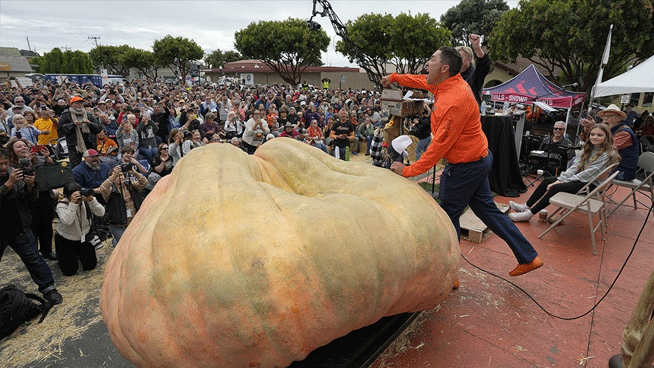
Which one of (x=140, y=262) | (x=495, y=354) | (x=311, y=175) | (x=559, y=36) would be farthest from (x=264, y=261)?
(x=559, y=36)

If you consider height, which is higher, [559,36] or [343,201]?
[559,36]

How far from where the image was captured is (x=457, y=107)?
9.43 ft

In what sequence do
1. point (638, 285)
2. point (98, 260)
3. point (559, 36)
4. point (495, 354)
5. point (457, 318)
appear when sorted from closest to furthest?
point (495, 354)
point (457, 318)
point (638, 285)
point (98, 260)
point (559, 36)

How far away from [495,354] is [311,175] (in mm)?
1911

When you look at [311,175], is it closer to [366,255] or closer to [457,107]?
[366,255]

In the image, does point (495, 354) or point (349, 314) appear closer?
point (349, 314)

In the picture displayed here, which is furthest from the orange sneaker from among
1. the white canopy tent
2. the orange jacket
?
the white canopy tent

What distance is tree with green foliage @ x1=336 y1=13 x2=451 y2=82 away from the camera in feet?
95.9

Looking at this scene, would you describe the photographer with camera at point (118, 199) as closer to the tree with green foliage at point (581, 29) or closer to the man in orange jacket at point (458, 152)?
the man in orange jacket at point (458, 152)

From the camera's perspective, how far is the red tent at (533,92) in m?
13.4

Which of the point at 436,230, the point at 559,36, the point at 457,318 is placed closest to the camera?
the point at 436,230

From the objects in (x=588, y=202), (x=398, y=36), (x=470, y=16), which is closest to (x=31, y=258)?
(x=588, y=202)

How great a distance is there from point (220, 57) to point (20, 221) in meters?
83.1

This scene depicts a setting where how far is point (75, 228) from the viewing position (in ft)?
15.3
